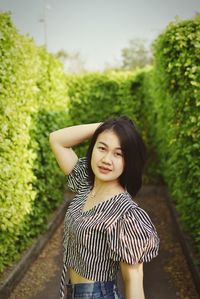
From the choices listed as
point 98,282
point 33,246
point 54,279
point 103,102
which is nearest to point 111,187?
point 98,282

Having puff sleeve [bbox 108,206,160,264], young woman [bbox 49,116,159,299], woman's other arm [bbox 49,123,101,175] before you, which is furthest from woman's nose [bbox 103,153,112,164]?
woman's other arm [bbox 49,123,101,175]

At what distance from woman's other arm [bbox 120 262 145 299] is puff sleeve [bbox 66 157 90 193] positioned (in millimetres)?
804

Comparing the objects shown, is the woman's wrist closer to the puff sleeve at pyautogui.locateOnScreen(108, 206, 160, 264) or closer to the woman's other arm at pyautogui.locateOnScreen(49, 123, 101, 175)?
the woman's other arm at pyautogui.locateOnScreen(49, 123, 101, 175)

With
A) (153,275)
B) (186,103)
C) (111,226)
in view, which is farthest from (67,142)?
(153,275)

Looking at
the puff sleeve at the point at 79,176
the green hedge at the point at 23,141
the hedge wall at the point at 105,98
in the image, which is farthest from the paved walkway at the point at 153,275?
the hedge wall at the point at 105,98

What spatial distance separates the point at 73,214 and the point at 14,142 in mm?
3158

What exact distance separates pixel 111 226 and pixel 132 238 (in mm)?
123

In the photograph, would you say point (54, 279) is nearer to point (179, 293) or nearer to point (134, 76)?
point (179, 293)

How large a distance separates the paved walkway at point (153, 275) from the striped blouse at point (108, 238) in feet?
9.91

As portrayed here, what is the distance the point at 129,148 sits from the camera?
2.07 metres

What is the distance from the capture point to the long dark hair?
2.08m

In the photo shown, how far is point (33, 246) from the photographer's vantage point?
5918mm

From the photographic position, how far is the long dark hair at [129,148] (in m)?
2.08

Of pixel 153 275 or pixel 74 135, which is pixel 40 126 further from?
pixel 74 135
